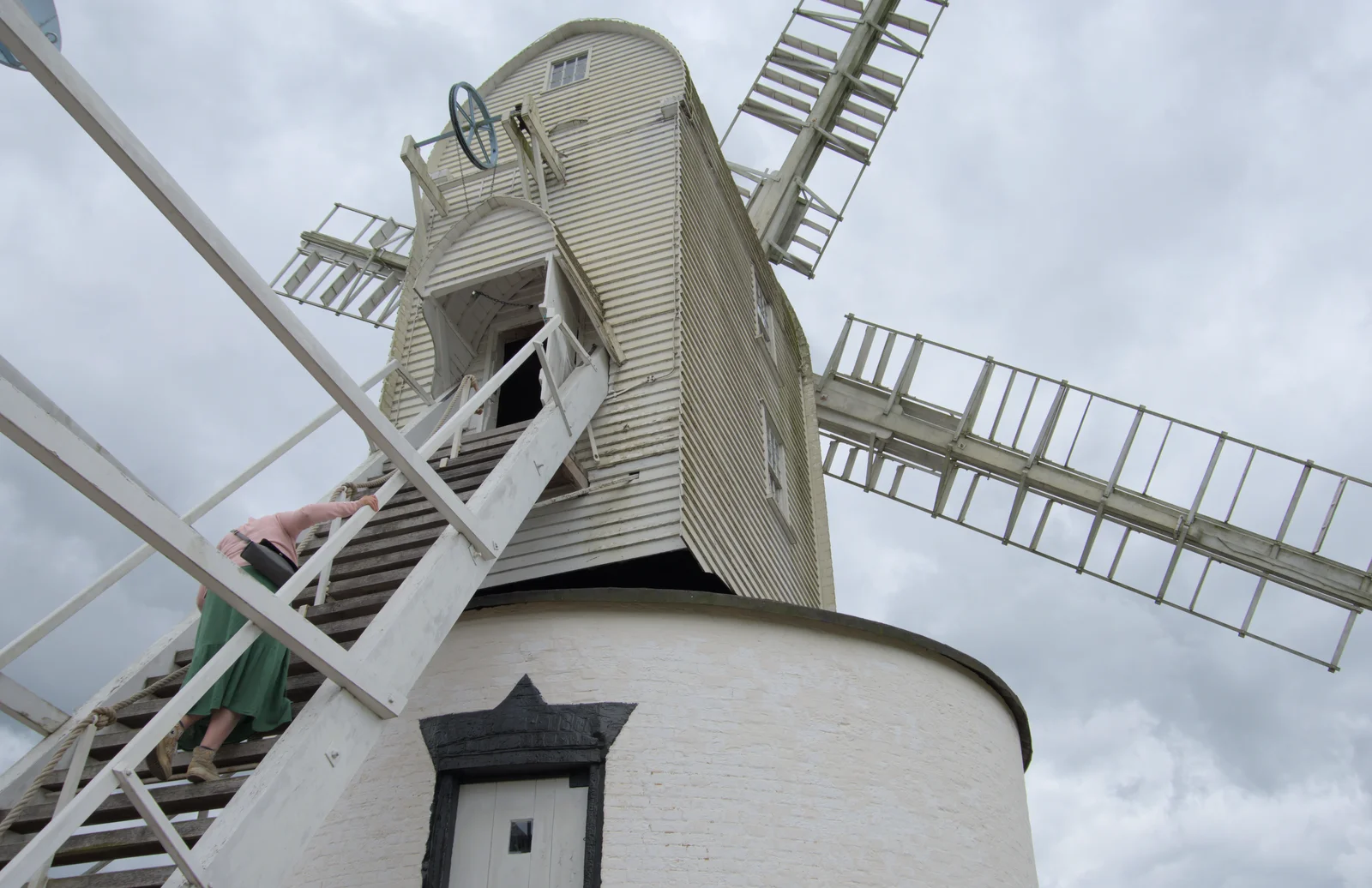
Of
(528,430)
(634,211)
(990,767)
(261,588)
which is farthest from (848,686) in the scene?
(634,211)

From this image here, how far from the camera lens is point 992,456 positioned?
16094mm

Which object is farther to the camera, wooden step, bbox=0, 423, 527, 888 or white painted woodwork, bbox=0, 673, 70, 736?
white painted woodwork, bbox=0, 673, 70, 736

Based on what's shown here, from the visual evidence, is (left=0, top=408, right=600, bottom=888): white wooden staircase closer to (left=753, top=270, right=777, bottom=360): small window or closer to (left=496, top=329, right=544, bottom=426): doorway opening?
(left=496, top=329, right=544, bottom=426): doorway opening

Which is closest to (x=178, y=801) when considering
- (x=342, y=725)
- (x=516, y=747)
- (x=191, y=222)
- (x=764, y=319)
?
(x=342, y=725)

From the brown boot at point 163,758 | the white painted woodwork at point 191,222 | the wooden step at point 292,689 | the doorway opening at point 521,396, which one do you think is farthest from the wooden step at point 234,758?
the doorway opening at point 521,396

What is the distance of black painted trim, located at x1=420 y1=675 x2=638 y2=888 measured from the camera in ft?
21.0

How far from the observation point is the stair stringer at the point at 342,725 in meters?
4.31

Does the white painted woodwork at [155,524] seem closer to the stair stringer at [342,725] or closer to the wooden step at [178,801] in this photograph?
the stair stringer at [342,725]

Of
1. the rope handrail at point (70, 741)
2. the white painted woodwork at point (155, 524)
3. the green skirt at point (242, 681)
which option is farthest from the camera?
the green skirt at point (242, 681)

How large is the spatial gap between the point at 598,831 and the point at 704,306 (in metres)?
6.45

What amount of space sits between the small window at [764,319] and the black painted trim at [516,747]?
8.02 m

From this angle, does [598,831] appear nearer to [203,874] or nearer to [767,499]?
[203,874]

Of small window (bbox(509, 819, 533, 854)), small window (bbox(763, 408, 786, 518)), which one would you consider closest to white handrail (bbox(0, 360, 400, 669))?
small window (bbox(509, 819, 533, 854))

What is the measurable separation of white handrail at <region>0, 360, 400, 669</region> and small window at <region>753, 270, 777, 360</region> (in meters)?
7.94
